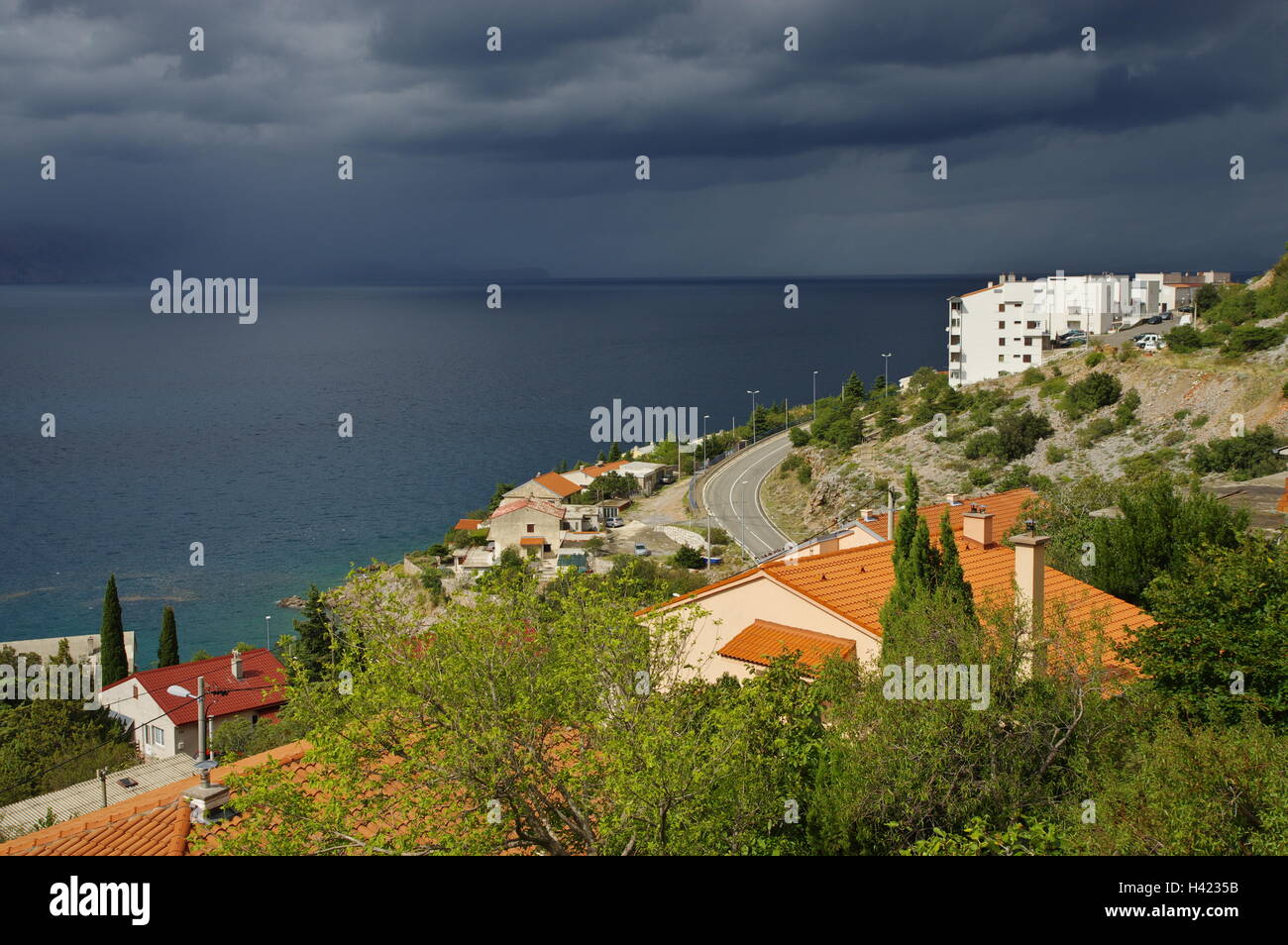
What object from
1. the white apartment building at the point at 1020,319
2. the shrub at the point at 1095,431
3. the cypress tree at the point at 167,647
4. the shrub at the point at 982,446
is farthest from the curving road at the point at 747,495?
the cypress tree at the point at 167,647

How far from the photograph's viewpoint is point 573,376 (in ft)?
453

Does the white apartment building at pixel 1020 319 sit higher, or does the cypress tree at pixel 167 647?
the white apartment building at pixel 1020 319

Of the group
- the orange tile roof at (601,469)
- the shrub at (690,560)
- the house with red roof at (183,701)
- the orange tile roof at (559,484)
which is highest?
the orange tile roof at (601,469)

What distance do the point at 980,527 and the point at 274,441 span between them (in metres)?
87.1

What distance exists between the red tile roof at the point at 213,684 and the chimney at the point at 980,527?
15.2m

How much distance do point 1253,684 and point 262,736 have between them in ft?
53.7

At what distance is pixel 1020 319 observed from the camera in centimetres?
8081

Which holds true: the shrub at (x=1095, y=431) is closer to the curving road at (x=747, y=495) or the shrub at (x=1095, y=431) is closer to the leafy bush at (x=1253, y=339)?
the leafy bush at (x=1253, y=339)

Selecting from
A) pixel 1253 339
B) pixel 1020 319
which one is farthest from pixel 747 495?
pixel 1020 319

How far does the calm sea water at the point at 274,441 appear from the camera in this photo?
5756 centimetres

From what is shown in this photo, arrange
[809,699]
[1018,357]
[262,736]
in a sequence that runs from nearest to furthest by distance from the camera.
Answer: [809,699]
[262,736]
[1018,357]

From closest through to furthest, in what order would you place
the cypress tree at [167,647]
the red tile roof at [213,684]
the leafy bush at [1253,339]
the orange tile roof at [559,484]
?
the red tile roof at [213,684] → the cypress tree at [167,647] → the leafy bush at [1253,339] → the orange tile roof at [559,484]
